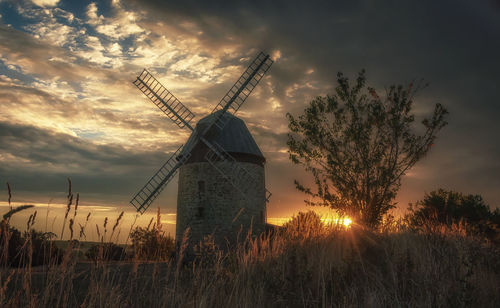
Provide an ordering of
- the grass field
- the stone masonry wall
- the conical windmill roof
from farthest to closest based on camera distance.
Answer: the conical windmill roof
the stone masonry wall
the grass field

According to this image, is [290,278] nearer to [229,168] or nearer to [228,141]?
[229,168]

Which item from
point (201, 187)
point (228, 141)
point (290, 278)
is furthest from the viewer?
point (228, 141)

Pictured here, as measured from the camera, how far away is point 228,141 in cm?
1927

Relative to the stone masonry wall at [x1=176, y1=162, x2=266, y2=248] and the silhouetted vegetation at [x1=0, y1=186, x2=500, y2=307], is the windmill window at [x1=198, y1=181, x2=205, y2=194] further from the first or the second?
the silhouetted vegetation at [x1=0, y1=186, x2=500, y2=307]

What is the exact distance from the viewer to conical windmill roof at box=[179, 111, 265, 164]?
62.5 ft

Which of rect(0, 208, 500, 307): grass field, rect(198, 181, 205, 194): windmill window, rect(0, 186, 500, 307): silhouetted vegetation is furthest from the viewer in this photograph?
rect(198, 181, 205, 194): windmill window

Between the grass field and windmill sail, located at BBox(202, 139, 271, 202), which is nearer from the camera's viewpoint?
the grass field

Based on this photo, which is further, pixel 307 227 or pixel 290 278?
pixel 307 227

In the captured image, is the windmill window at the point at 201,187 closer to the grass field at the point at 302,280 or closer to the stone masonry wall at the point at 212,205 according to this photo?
the stone masonry wall at the point at 212,205

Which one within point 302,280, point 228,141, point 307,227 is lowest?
point 302,280

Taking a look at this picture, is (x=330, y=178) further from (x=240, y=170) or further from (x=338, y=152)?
(x=240, y=170)

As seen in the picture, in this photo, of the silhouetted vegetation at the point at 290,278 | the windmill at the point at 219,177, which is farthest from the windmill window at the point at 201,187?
the silhouetted vegetation at the point at 290,278

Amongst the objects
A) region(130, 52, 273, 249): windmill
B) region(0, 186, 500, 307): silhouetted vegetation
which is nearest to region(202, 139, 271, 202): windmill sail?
region(130, 52, 273, 249): windmill

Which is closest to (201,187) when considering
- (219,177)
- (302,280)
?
(219,177)
